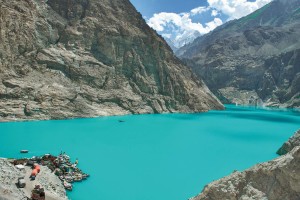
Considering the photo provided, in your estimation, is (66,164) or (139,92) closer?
(66,164)

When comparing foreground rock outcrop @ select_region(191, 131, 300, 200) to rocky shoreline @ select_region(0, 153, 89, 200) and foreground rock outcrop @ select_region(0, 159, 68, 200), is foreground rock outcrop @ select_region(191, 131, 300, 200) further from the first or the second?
rocky shoreline @ select_region(0, 153, 89, 200)

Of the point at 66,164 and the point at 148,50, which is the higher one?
the point at 148,50

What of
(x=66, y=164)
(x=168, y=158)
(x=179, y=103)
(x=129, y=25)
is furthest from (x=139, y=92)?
(x=66, y=164)

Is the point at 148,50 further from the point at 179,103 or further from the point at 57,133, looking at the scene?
the point at 57,133

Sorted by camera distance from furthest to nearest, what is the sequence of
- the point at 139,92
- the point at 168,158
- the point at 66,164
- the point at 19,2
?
1. the point at 139,92
2. the point at 19,2
3. the point at 168,158
4. the point at 66,164

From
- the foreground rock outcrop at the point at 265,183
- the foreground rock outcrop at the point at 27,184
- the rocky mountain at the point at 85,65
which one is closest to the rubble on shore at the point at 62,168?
the foreground rock outcrop at the point at 27,184
